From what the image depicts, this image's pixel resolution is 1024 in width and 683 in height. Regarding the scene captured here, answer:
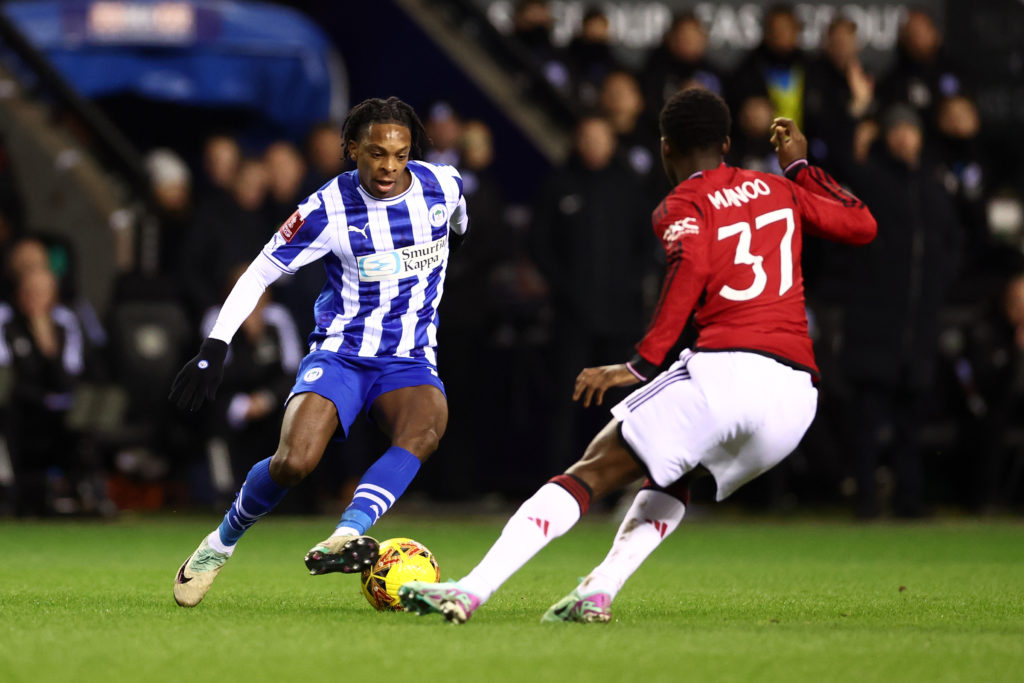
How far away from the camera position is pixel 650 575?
919cm

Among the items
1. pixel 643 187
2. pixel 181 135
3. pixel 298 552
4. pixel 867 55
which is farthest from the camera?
pixel 181 135

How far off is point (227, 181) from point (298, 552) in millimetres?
4191

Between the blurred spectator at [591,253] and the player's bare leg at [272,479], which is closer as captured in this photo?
the player's bare leg at [272,479]

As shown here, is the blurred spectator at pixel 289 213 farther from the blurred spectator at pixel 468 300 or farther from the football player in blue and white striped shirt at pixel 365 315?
the football player in blue and white striped shirt at pixel 365 315

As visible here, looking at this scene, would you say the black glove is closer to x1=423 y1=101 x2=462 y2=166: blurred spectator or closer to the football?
the football

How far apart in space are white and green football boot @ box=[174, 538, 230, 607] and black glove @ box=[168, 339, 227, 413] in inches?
30.3

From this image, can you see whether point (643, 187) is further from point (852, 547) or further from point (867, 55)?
point (867, 55)

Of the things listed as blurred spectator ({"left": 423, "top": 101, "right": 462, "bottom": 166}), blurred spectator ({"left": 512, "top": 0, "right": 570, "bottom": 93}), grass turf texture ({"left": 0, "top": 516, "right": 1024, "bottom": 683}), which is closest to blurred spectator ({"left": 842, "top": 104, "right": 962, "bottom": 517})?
grass turf texture ({"left": 0, "top": 516, "right": 1024, "bottom": 683})

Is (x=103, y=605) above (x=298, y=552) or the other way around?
above

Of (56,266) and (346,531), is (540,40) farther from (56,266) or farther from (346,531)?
(346,531)

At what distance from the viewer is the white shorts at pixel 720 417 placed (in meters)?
6.38

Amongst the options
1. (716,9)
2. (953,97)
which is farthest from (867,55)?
(953,97)

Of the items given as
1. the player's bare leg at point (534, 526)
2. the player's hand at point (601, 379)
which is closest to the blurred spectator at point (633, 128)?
the player's bare leg at point (534, 526)

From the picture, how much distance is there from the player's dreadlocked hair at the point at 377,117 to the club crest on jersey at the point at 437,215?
33 centimetres
